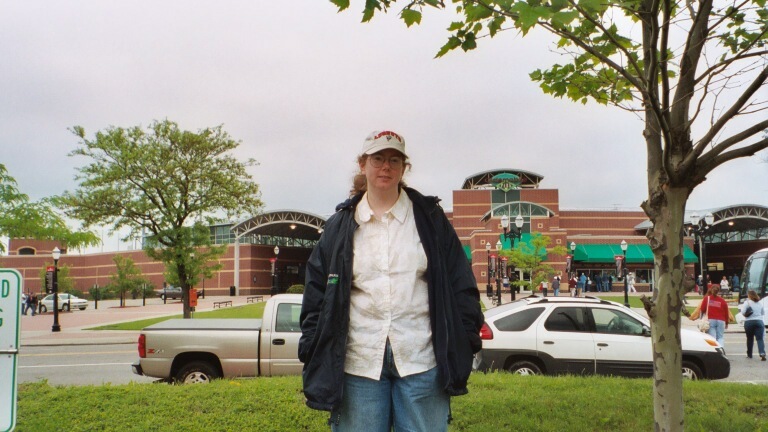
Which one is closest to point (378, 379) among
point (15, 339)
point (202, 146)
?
point (15, 339)

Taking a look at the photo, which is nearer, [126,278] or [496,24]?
[496,24]

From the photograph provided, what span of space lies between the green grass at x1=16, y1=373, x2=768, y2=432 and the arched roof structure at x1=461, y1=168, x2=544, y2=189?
209 ft

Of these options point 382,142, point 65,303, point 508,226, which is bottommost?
point 65,303

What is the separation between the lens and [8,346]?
255cm

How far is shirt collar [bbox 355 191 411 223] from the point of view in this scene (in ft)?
9.23

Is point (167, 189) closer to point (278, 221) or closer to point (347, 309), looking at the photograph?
point (347, 309)

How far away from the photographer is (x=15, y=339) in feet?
8.39

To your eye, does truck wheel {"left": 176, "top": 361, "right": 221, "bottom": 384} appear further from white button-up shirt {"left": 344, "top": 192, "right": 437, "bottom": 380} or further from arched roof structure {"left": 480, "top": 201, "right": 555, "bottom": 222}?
arched roof structure {"left": 480, "top": 201, "right": 555, "bottom": 222}

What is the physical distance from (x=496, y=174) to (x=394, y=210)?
69.3 metres

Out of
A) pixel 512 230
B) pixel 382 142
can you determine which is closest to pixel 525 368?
pixel 382 142

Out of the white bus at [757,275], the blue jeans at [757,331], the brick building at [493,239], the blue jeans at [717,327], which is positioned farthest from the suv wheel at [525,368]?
the brick building at [493,239]

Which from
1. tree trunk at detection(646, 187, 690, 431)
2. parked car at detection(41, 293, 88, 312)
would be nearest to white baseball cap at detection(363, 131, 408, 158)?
tree trunk at detection(646, 187, 690, 431)

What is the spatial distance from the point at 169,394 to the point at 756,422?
19.7 feet

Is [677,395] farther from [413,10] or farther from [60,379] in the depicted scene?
[60,379]
